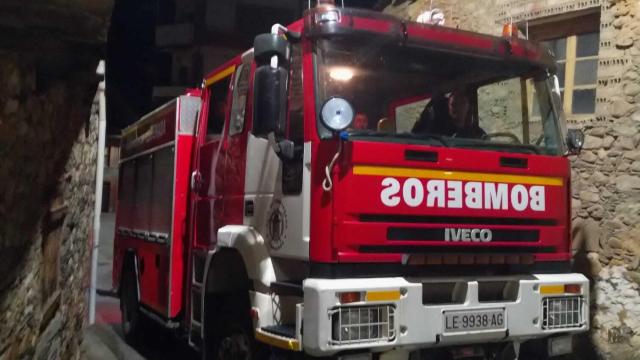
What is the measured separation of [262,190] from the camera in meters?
4.23

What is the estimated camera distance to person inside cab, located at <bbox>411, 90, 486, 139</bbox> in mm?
4184

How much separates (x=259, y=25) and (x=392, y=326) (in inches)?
793

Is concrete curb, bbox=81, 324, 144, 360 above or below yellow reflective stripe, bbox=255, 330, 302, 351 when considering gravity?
below

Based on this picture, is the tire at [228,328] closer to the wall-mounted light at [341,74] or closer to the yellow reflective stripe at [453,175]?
the yellow reflective stripe at [453,175]

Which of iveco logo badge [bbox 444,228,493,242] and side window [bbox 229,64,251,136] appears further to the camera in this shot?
side window [bbox 229,64,251,136]

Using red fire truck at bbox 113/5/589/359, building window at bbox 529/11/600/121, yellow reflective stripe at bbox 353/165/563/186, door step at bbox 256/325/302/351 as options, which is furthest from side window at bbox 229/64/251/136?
building window at bbox 529/11/600/121

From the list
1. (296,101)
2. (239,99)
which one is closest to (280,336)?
(296,101)

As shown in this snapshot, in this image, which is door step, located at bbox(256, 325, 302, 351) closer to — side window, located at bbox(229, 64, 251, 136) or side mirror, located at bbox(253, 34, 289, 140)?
side mirror, located at bbox(253, 34, 289, 140)

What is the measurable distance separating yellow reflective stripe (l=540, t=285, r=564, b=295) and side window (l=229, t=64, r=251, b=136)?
2.35 meters

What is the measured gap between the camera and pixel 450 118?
14.3ft

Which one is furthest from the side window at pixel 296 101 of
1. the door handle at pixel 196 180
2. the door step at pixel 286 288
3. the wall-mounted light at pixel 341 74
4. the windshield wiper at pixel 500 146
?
the door handle at pixel 196 180

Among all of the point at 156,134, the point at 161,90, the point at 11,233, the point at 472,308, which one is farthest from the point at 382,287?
the point at 161,90

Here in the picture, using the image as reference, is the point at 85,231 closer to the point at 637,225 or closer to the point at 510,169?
the point at 510,169

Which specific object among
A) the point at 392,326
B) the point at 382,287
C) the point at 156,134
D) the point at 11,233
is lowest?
the point at 392,326
